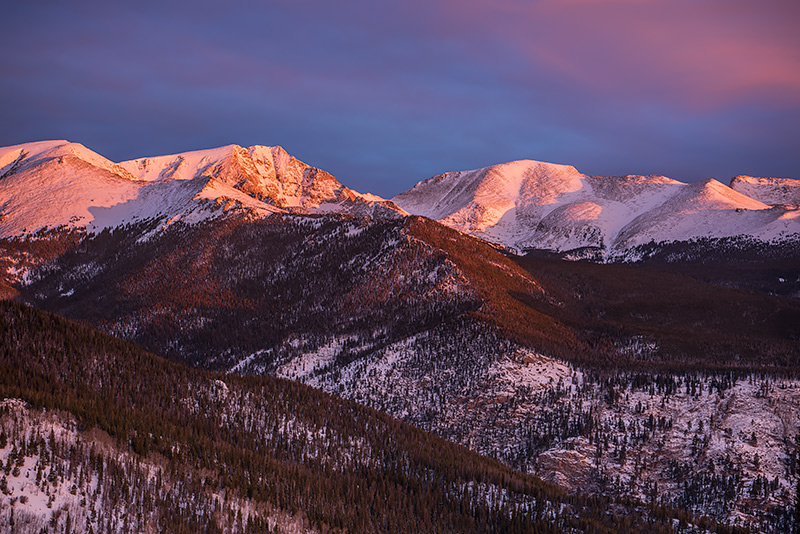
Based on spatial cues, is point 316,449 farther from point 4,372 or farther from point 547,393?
point 547,393

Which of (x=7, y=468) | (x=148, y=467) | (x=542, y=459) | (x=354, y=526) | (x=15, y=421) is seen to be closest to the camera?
(x=7, y=468)

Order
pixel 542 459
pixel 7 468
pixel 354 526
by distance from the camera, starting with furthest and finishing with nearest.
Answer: pixel 542 459, pixel 354 526, pixel 7 468

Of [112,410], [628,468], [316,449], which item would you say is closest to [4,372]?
[112,410]

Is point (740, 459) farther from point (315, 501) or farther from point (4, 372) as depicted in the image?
point (4, 372)

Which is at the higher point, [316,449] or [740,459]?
[740,459]

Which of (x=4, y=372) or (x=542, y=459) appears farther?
(x=542, y=459)

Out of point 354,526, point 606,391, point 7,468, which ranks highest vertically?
point 606,391
